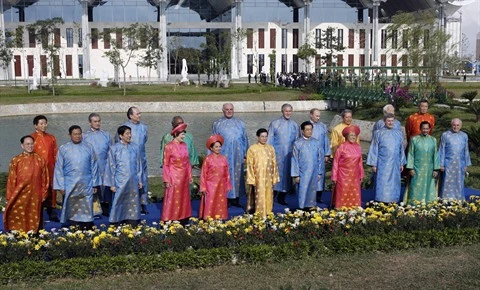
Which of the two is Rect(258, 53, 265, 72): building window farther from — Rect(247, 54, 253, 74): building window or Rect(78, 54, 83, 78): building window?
Rect(78, 54, 83, 78): building window

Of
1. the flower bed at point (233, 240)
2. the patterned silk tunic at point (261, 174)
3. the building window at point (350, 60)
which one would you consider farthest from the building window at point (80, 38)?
the flower bed at point (233, 240)

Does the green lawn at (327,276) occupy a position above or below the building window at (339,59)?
below

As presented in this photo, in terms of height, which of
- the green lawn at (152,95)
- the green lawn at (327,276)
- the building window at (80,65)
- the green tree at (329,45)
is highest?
the green tree at (329,45)

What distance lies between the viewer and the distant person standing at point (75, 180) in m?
7.03

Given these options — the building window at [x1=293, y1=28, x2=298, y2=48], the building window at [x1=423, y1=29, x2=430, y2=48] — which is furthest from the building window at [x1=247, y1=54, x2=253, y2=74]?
Result: the building window at [x1=423, y1=29, x2=430, y2=48]

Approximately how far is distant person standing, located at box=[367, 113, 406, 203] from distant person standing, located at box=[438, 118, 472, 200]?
0.69 m

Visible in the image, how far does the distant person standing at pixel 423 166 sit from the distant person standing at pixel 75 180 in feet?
13.9

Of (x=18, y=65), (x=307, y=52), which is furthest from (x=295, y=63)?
(x=18, y=65)

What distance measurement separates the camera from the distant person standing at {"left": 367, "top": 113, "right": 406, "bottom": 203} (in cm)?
833

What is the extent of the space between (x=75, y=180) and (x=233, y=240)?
80.3 inches

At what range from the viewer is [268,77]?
1789 inches

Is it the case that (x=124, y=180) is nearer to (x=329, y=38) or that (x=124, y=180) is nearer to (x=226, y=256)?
(x=226, y=256)

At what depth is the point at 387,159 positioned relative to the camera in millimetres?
8336

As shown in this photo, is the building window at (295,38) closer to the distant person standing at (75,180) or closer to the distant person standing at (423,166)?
the distant person standing at (423,166)
